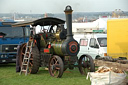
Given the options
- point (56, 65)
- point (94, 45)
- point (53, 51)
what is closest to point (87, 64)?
point (56, 65)

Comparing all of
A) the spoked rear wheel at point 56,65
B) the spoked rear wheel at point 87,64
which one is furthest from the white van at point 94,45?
the spoked rear wheel at point 56,65

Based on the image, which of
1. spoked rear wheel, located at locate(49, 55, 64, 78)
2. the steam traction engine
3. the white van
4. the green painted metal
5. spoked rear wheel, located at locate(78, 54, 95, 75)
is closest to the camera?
spoked rear wheel, located at locate(49, 55, 64, 78)

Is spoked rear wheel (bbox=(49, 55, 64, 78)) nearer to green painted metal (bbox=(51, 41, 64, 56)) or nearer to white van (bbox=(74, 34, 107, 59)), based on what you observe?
green painted metal (bbox=(51, 41, 64, 56))

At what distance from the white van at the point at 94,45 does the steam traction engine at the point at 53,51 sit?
3.10 m

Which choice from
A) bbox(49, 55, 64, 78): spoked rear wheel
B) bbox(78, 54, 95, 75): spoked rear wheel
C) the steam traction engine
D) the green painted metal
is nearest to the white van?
the steam traction engine

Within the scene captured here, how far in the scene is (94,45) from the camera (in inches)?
616

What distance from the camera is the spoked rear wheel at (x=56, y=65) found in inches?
414

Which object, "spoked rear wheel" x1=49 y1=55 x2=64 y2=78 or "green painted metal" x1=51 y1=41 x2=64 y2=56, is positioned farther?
"green painted metal" x1=51 y1=41 x2=64 y2=56

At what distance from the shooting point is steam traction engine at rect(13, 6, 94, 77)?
10.9 metres

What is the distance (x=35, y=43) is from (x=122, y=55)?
4.19 metres

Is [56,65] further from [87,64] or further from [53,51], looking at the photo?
[87,64]

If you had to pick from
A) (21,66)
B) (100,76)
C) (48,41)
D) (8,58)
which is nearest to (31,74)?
(21,66)

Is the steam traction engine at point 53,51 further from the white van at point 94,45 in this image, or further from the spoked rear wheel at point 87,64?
the white van at point 94,45

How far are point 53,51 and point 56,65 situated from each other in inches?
45.7
